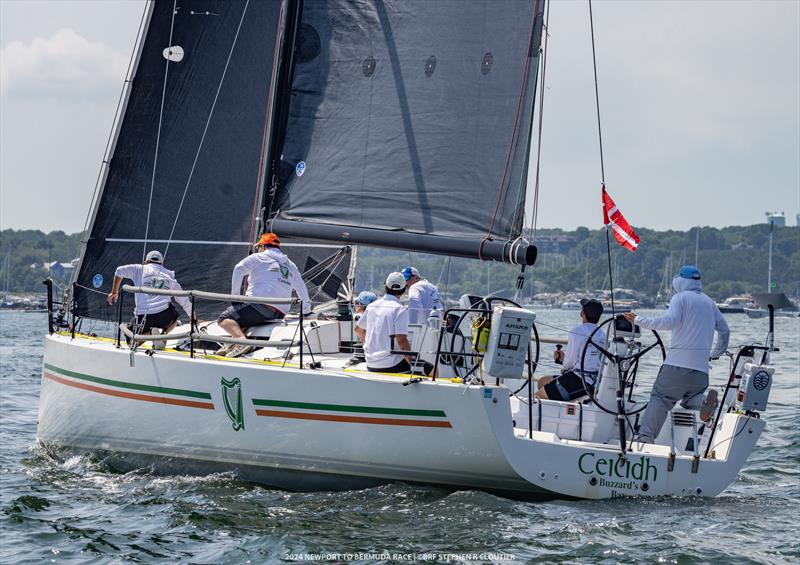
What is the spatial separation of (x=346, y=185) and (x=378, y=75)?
1.12m

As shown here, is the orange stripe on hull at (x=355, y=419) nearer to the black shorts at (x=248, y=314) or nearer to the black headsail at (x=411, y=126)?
the black shorts at (x=248, y=314)

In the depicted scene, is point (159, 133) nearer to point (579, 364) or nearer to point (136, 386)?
point (136, 386)

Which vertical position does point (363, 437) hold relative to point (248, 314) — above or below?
below

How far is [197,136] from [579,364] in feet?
16.3

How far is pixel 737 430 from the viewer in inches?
340

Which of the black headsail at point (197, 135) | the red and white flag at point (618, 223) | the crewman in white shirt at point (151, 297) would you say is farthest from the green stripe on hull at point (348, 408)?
the black headsail at point (197, 135)

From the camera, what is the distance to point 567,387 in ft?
31.0

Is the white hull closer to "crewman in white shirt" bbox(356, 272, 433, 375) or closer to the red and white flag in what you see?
"crewman in white shirt" bbox(356, 272, 433, 375)

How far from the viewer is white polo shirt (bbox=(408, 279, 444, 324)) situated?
34.4 ft

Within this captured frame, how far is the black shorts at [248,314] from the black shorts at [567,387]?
8.48ft

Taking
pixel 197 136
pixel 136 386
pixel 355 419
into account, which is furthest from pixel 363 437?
pixel 197 136

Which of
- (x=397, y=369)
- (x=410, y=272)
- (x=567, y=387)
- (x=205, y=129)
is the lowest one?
(x=567, y=387)

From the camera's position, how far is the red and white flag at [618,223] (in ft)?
35.2

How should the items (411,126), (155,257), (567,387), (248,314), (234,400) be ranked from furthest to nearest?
1. (155,257)
2. (411,126)
3. (248,314)
4. (567,387)
5. (234,400)
